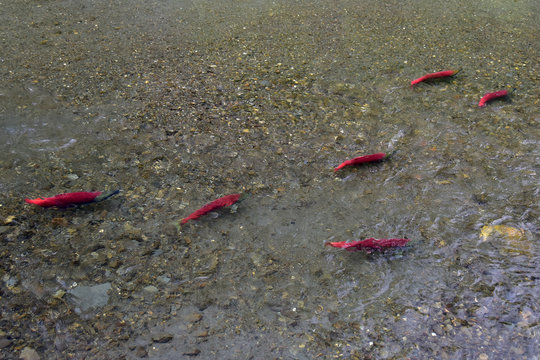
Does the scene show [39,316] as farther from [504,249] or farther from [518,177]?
[518,177]

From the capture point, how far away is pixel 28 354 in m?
1.90

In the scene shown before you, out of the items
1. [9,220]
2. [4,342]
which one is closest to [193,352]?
[4,342]

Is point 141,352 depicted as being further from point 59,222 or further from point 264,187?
point 264,187

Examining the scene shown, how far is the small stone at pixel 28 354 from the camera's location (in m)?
1.89

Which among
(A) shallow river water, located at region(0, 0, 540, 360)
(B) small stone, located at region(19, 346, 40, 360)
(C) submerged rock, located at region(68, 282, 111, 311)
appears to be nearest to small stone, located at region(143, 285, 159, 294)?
(A) shallow river water, located at region(0, 0, 540, 360)

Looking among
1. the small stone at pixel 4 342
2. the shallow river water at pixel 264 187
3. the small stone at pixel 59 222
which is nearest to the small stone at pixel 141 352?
the shallow river water at pixel 264 187

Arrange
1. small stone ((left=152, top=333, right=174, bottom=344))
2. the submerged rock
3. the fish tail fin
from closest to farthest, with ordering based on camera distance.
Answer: small stone ((left=152, top=333, right=174, bottom=344)) → the submerged rock → the fish tail fin

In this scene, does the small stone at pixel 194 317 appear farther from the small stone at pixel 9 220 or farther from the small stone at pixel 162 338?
the small stone at pixel 9 220

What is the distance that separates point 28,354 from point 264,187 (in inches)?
55.5

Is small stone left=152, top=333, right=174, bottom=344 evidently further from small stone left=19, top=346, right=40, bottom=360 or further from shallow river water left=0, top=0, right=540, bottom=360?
small stone left=19, top=346, right=40, bottom=360

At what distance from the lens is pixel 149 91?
3.55 metres

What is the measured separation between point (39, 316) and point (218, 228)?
898 mm

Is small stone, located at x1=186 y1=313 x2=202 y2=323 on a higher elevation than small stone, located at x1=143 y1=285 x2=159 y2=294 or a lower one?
lower

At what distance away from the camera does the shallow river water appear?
206 centimetres
